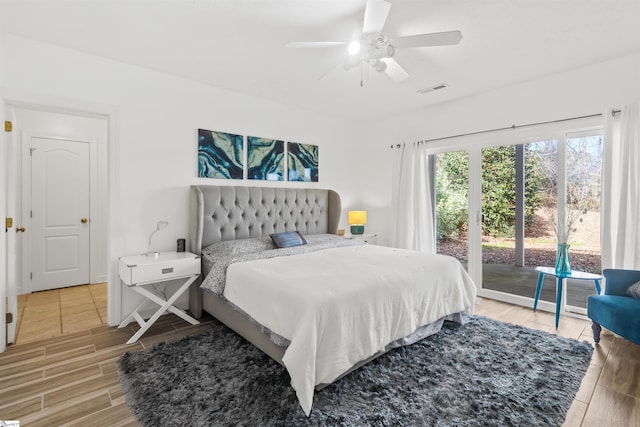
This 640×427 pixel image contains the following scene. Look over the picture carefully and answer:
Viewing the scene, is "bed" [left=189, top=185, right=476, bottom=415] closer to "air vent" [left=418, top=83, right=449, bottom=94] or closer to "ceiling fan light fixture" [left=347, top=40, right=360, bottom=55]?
"ceiling fan light fixture" [left=347, top=40, right=360, bottom=55]

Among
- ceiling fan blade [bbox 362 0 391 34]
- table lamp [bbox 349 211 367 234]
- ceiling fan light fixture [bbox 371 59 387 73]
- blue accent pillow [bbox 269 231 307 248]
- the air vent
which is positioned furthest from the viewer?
table lamp [bbox 349 211 367 234]

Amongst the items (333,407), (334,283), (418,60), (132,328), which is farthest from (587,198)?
(132,328)

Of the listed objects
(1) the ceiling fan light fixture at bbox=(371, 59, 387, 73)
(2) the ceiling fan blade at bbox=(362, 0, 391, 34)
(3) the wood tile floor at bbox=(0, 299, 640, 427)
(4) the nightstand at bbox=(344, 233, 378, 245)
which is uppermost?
(2) the ceiling fan blade at bbox=(362, 0, 391, 34)

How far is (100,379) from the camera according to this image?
7.09 ft

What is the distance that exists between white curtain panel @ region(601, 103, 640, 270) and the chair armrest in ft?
0.92

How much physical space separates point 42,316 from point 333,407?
339 cm

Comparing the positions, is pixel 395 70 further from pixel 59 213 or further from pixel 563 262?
pixel 59 213

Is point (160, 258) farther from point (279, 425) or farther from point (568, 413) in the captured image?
point (568, 413)

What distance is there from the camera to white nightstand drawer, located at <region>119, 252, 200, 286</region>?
2713mm

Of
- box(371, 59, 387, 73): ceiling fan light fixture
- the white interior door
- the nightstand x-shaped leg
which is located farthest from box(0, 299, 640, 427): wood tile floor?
box(371, 59, 387, 73): ceiling fan light fixture

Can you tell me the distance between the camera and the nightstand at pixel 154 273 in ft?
8.95

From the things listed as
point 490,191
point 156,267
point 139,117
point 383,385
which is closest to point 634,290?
point 490,191

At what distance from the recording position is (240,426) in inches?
66.5

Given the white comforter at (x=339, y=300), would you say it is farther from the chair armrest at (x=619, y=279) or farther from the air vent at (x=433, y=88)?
the air vent at (x=433, y=88)
